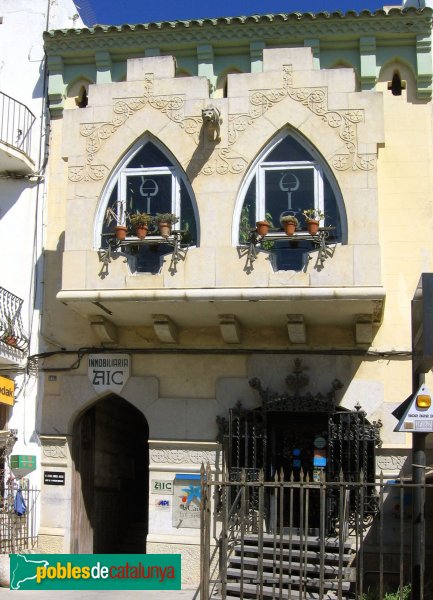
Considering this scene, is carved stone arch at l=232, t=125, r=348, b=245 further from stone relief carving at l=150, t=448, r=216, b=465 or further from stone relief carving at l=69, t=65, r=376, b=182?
stone relief carving at l=150, t=448, r=216, b=465

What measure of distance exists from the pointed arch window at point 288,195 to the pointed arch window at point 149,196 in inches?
34.1

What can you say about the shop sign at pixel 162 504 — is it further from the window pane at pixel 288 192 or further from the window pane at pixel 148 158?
the window pane at pixel 148 158

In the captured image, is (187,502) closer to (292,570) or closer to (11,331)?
(292,570)

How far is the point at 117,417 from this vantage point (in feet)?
57.7

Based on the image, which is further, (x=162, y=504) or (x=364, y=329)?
(x=162, y=504)

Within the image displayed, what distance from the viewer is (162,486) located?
14.4 meters

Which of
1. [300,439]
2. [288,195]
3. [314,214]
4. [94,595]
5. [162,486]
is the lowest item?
[94,595]

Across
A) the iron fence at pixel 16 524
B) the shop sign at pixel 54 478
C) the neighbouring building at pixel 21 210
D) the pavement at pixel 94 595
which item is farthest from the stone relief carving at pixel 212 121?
the pavement at pixel 94 595

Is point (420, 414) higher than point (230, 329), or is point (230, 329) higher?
point (230, 329)

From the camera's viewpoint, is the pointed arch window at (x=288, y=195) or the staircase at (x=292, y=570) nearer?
the staircase at (x=292, y=570)

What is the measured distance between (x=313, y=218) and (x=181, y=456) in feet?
14.2

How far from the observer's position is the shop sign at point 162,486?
14320 mm

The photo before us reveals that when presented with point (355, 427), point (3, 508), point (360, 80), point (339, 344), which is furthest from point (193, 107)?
point (3, 508)

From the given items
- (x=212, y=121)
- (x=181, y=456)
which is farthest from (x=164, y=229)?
(x=181, y=456)
